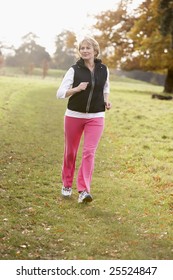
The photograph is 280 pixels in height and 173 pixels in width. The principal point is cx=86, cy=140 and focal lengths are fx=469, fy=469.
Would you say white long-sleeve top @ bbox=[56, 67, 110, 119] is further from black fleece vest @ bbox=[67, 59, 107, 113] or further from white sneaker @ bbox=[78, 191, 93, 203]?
white sneaker @ bbox=[78, 191, 93, 203]

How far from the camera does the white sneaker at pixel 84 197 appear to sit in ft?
24.3

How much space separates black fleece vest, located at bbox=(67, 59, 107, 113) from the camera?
7.12m

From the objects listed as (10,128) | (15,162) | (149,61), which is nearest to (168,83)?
(149,61)

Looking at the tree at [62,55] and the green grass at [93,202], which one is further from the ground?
the tree at [62,55]

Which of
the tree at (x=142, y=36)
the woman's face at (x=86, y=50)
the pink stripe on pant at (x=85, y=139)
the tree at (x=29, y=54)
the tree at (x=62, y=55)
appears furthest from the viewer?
the tree at (x=29, y=54)

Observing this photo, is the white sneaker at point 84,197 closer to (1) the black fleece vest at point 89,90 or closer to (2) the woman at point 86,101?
(2) the woman at point 86,101

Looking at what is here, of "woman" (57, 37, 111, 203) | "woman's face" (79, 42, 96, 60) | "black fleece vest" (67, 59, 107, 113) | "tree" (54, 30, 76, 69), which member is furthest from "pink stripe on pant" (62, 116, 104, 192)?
"tree" (54, 30, 76, 69)

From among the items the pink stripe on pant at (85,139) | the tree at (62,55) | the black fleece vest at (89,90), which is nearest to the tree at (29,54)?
the tree at (62,55)

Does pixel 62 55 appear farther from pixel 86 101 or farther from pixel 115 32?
pixel 86 101

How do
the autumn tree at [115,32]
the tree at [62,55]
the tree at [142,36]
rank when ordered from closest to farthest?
1. the tree at [142,36]
2. the autumn tree at [115,32]
3. the tree at [62,55]

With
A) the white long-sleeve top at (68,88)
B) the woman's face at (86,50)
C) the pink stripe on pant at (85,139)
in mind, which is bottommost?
the pink stripe on pant at (85,139)

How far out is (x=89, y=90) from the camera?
7.17 metres

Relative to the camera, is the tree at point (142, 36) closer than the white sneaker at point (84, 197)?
No
